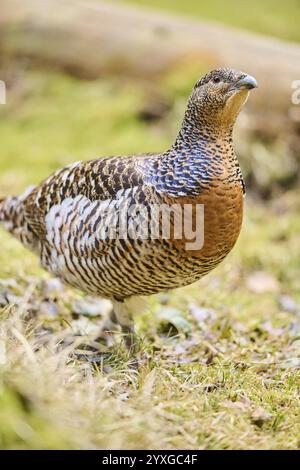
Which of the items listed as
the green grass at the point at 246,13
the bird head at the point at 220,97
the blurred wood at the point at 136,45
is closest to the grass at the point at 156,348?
the blurred wood at the point at 136,45

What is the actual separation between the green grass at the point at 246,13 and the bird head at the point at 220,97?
35.2ft

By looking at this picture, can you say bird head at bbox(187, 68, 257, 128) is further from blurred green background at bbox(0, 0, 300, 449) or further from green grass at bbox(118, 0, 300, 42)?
green grass at bbox(118, 0, 300, 42)

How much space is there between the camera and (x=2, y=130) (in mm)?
10359

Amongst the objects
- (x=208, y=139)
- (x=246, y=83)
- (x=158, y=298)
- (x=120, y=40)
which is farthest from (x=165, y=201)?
(x=120, y=40)

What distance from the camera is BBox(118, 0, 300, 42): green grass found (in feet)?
48.7

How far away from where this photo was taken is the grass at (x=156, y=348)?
3281 millimetres

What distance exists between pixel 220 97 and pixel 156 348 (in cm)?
185

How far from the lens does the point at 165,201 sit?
4234 mm

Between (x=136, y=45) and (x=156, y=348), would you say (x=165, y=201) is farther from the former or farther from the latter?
(x=136, y=45)

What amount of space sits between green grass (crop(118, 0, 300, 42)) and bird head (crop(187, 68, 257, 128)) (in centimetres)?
1074

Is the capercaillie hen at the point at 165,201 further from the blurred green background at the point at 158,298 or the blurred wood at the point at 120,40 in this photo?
the blurred wood at the point at 120,40

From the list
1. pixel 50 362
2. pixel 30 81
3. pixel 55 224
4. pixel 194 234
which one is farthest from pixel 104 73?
pixel 50 362

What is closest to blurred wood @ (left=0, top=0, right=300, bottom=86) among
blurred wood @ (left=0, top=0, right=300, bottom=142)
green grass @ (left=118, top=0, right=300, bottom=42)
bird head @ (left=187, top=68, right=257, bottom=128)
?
blurred wood @ (left=0, top=0, right=300, bottom=142)

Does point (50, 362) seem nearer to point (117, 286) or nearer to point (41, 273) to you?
point (117, 286)
